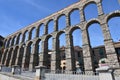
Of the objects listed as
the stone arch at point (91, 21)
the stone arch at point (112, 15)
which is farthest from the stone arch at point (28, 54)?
the stone arch at point (112, 15)

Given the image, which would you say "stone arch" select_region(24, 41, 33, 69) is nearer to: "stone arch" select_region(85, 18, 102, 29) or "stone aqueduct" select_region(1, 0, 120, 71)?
"stone aqueduct" select_region(1, 0, 120, 71)

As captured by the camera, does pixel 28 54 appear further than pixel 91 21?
Yes

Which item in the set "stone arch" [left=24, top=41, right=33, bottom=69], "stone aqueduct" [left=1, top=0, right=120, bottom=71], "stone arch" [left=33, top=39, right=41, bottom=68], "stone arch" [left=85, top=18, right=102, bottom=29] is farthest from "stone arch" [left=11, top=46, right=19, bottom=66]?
"stone arch" [left=85, top=18, right=102, bottom=29]

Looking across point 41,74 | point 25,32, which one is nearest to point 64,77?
point 41,74

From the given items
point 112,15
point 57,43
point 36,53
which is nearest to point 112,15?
point 112,15

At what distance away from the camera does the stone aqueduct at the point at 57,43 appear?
19933 mm

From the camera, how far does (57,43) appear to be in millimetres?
26203

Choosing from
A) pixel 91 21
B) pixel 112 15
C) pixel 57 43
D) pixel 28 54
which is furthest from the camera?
pixel 28 54

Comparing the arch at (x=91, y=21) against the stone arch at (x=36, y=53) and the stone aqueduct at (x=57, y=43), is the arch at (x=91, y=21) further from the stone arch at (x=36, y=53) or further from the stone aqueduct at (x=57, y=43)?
the stone arch at (x=36, y=53)

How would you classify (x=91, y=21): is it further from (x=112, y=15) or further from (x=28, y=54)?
(x=28, y=54)

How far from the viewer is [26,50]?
3170cm

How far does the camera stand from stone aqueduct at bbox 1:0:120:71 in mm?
19933

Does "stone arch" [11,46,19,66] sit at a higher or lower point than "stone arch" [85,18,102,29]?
lower

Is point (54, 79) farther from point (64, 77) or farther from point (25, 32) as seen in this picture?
point (25, 32)
